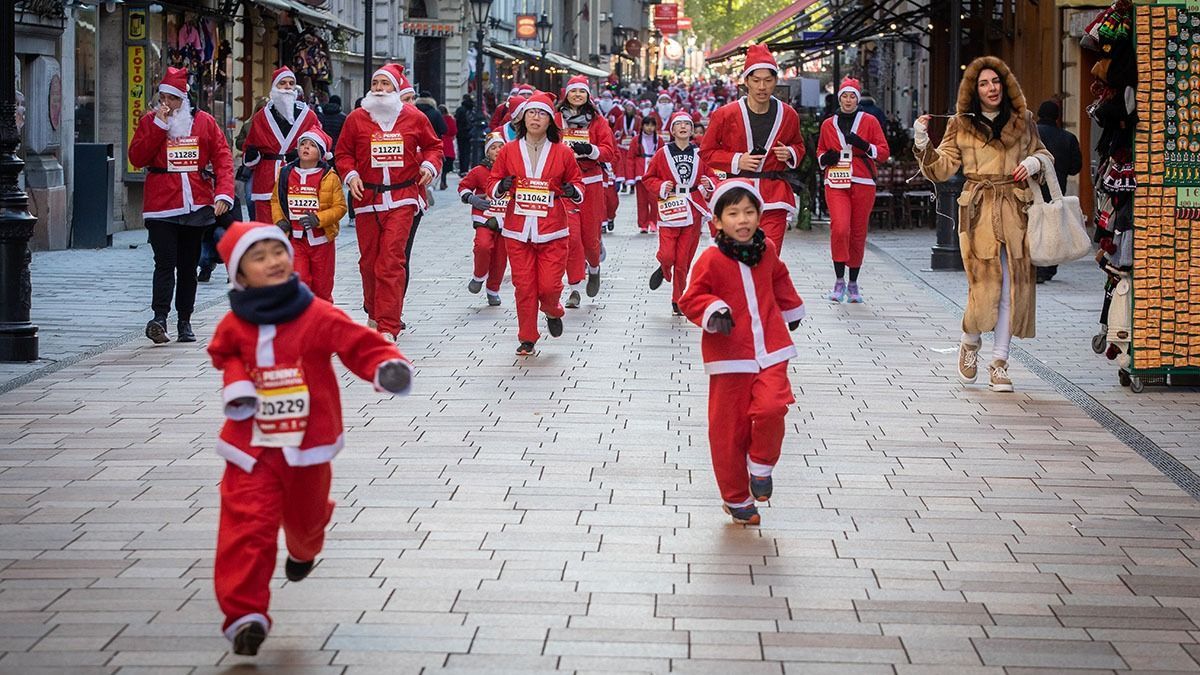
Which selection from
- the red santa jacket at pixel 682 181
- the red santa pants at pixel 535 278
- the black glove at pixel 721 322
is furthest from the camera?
the red santa jacket at pixel 682 181

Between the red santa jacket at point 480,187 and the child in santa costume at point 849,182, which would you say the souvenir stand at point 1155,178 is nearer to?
the red santa jacket at point 480,187

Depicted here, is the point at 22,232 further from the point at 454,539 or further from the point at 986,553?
the point at 986,553

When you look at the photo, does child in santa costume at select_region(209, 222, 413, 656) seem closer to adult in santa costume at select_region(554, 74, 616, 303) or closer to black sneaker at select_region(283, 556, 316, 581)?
black sneaker at select_region(283, 556, 316, 581)

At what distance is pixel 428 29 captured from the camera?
4828 centimetres

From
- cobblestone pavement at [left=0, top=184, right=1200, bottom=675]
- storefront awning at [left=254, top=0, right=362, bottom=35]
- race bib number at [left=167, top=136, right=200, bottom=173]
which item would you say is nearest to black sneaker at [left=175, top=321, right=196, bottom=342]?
race bib number at [left=167, top=136, right=200, bottom=173]

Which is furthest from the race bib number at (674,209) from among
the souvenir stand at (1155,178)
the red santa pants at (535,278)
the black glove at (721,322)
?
the black glove at (721,322)

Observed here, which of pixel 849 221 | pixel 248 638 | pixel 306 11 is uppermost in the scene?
pixel 306 11

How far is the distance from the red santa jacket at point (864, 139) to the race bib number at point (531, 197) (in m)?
4.16

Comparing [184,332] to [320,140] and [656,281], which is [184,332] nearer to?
[320,140]

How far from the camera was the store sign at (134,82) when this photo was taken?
2398 centimetres

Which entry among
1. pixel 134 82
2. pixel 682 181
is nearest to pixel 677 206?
pixel 682 181

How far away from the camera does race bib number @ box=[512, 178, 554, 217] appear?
40.5ft

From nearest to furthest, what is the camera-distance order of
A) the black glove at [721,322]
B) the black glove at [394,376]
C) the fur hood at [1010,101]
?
the black glove at [394,376]
the black glove at [721,322]
the fur hood at [1010,101]

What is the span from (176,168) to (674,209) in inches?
165
